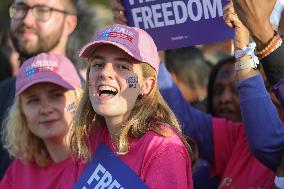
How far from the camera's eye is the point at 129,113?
3072 mm

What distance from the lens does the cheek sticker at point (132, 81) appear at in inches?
119

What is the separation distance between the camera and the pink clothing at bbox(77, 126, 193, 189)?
9.24 ft

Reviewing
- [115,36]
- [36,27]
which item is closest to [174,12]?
[115,36]

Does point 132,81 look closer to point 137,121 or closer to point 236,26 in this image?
point 137,121

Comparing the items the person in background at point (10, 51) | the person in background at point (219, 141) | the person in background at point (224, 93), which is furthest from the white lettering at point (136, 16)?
the person in background at point (10, 51)

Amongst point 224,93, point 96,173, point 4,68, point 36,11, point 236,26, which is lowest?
point 224,93

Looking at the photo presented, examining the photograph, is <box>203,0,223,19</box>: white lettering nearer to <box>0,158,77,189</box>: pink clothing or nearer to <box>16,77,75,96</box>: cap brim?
<box>16,77,75,96</box>: cap brim

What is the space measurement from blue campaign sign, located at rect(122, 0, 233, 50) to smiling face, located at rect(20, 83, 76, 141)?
62 cm

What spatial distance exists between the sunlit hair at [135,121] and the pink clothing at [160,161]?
0.03m

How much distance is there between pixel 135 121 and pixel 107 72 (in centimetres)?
24

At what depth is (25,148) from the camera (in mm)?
3924

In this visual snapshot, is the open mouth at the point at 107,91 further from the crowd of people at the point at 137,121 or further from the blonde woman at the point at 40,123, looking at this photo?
the blonde woman at the point at 40,123

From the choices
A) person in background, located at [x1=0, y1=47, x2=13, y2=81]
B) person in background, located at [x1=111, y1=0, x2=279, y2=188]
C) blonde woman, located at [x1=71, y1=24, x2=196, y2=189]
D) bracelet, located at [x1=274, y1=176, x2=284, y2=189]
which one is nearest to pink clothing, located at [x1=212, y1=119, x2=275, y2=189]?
person in background, located at [x1=111, y1=0, x2=279, y2=188]

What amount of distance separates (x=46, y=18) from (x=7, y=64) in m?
1.57
